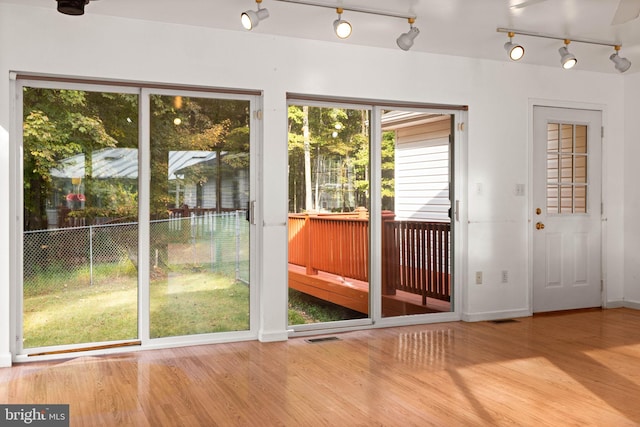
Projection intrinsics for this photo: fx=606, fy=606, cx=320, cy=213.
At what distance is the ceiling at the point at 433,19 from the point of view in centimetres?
438

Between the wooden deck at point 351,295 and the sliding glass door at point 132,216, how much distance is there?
496 millimetres

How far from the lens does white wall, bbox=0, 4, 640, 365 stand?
4.43 m

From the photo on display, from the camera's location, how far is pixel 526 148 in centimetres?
625

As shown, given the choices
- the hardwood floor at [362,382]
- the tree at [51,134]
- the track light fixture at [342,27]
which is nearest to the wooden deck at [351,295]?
the hardwood floor at [362,382]

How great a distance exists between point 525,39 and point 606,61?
1392mm

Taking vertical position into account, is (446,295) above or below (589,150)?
below

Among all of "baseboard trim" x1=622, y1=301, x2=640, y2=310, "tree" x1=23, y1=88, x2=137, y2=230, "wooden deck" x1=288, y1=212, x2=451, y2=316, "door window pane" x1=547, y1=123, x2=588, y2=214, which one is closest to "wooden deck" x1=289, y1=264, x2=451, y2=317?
"wooden deck" x1=288, y1=212, x2=451, y2=316

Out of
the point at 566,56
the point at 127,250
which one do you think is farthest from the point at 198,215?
the point at 566,56

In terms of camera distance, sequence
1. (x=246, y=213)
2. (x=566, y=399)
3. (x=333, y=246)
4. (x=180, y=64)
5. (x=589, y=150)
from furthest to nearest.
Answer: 1. (x=589, y=150)
2. (x=333, y=246)
3. (x=246, y=213)
4. (x=180, y=64)
5. (x=566, y=399)

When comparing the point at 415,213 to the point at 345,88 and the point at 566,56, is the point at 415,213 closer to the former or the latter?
the point at 345,88

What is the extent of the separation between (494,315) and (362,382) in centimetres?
258

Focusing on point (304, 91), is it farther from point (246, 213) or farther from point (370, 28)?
point (246, 213)

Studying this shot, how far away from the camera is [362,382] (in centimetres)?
396

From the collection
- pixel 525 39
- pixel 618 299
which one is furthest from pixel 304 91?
pixel 618 299
